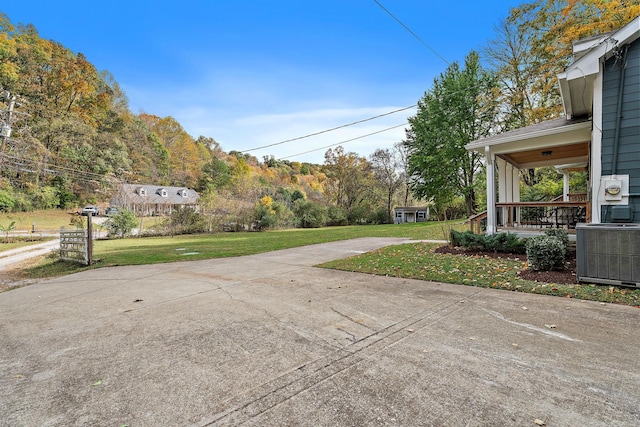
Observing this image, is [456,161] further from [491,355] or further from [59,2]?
[59,2]

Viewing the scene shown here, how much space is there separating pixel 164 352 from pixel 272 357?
104 centimetres

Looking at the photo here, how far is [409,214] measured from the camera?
39.0 metres

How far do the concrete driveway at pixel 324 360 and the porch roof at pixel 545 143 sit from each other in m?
5.26

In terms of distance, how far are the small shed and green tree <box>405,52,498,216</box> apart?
14199 millimetres

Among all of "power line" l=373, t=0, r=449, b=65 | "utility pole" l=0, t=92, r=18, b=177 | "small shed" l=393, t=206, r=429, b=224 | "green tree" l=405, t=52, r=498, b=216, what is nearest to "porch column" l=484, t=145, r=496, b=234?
"power line" l=373, t=0, r=449, b=65

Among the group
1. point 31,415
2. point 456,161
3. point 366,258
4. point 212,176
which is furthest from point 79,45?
point 31,415

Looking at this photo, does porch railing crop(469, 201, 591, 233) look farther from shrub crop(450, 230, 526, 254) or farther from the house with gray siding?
the house with gray siding

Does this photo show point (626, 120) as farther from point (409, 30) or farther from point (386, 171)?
point (386, 171)

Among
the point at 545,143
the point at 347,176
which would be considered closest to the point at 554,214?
the point at 545,143

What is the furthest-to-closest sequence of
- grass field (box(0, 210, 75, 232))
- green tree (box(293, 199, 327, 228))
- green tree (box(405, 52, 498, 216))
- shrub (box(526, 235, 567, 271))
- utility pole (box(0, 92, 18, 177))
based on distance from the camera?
green tree (box(293, 199, 327, 228)) → grass field (box(0, 210, 75, 232)) → green tree (box(405, 52, 498, 216)) → utility pole (box(0, 92, 18, 177)) → shrub (box(526, 235, 567, 271))

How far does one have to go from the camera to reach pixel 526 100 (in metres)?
18.5

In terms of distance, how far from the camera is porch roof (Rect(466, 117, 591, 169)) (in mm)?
7477

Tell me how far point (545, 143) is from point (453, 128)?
50.4 ft

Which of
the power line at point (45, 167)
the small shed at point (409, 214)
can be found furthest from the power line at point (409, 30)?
the power line at point (45, 167)
